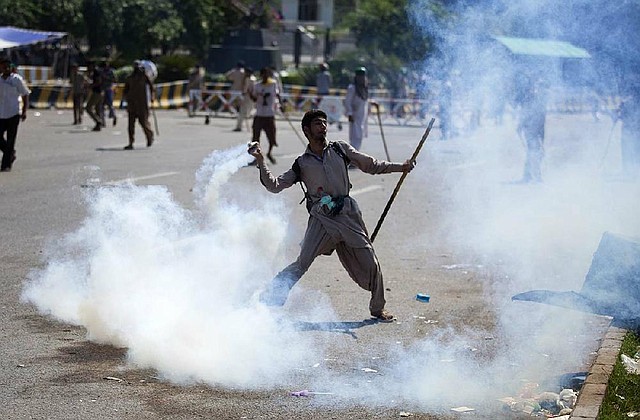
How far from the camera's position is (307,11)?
65.2m

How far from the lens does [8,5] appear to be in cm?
3869

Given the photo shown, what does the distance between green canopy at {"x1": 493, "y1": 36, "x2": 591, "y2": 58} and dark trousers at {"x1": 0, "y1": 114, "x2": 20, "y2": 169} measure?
8.13m

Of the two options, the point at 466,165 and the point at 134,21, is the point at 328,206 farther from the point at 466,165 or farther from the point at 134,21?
the point at 134,21

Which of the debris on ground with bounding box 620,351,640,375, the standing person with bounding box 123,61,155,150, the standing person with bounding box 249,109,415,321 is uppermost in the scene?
the standing person with bounding box 249,109,415,321

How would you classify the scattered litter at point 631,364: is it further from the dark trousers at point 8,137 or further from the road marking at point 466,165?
the road marking at point 466,165

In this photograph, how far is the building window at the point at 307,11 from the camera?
64500 millimetres

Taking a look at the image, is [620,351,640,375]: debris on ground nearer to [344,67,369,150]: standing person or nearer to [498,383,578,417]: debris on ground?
[498,383,578,417]: debris on ground

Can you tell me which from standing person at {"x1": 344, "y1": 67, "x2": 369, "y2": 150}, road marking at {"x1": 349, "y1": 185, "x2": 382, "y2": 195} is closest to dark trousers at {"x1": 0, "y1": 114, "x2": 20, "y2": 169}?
road marking at {"x1": 349, "y1": 185, "x2": 382, "y2": 195}

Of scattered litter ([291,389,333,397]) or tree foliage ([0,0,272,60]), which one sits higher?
scattered litter ([291,389,333,397])

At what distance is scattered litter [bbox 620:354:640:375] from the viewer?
6.15 metres

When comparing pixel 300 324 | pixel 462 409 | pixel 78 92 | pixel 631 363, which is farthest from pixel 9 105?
pixel 462 409

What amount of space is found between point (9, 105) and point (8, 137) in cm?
53

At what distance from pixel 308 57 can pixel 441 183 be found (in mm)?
43076

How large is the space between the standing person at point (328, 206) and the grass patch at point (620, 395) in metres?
1.81
